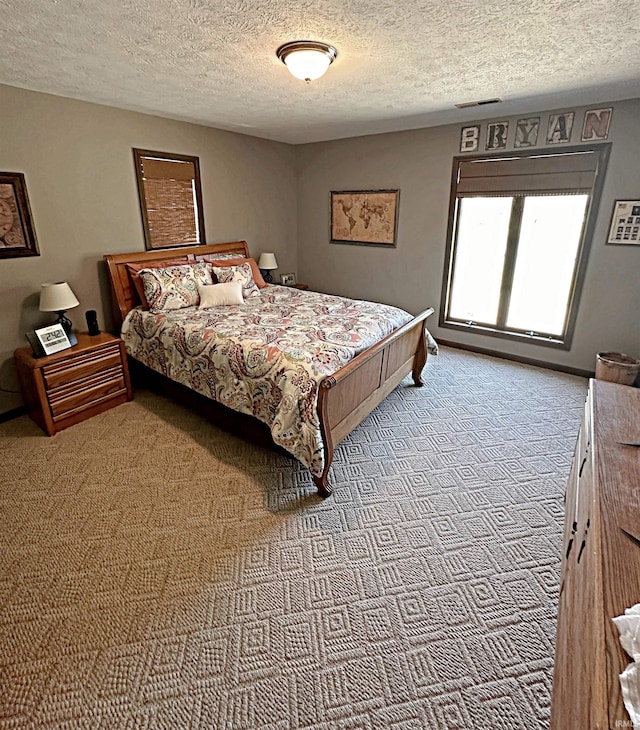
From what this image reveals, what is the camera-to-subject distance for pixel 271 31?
6.33ft

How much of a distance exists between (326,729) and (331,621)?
14.6 inches

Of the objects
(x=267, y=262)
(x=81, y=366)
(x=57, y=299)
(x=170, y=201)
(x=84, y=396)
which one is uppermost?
(x=170, y=201)

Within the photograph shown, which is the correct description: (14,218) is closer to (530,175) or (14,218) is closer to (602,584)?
(602,584)

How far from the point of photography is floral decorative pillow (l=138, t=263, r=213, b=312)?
3.43 metres

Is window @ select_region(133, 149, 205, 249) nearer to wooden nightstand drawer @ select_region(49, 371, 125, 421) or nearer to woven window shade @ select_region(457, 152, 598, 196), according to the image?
wooden nightstand drawer @ select_region(49, 371, 125, 421)

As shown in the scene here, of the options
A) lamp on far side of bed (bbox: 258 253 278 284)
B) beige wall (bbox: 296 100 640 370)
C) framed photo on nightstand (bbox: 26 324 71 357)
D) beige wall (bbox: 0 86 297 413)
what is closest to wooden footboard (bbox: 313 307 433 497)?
beige wall (bbox: 296 100 640 370)

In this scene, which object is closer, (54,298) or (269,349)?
(269,349)

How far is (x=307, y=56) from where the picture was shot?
210 cm

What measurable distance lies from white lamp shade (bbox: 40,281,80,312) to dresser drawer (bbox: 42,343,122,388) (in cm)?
39

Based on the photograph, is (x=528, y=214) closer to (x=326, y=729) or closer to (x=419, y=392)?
(x=419, y=392)

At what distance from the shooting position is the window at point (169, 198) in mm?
3691

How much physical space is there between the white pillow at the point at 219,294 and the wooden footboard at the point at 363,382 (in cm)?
155

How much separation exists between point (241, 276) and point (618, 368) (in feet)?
11.3

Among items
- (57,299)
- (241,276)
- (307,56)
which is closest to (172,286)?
(241,276)
